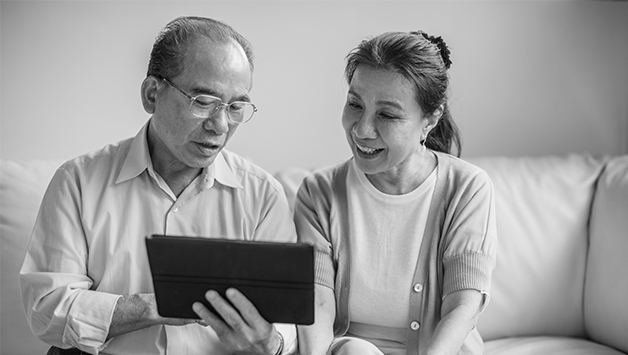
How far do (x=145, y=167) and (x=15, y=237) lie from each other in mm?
562

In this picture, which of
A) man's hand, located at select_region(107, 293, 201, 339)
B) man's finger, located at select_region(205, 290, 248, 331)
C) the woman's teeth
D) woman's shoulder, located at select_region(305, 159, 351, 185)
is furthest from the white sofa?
man's finger, located at select_region(205, 290, 248, 331)

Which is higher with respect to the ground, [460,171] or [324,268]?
[460,171]

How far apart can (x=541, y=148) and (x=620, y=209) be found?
53 centimetres

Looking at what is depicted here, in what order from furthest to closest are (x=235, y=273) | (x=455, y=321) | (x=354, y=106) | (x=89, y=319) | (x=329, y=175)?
(x=329, y=175) < (x=354, y=106) < (x=455, y=321) < (x=89, y=319) < (x=235, y=273)

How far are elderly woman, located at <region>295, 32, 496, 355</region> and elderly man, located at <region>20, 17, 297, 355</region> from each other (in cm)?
14

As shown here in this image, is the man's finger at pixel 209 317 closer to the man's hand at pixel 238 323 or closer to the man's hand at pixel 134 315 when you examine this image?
the man's hand at pixel 238 323

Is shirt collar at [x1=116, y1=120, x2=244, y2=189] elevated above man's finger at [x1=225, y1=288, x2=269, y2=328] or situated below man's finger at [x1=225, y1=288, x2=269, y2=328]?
above

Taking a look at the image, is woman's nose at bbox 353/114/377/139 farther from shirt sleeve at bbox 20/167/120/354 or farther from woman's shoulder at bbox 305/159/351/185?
shirt sleeve at bbox 20/167/120/354

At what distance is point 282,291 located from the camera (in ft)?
4.88

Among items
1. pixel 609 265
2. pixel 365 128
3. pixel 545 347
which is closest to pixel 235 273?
pixel 365 128

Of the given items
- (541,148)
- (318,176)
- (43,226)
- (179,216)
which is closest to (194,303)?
(179,216)

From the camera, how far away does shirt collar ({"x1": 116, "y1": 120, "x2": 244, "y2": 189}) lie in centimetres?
184

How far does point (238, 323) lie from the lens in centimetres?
153

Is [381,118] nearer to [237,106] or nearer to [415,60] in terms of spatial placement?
[415,60]
